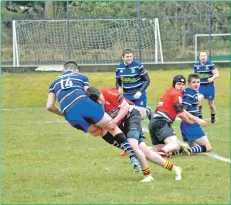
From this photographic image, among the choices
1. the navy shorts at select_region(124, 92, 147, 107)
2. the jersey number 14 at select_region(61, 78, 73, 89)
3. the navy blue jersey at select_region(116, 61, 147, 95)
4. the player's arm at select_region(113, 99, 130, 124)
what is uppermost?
the jersey number 14 at select_region(61, 78, 73, 89)

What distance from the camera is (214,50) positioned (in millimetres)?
35344

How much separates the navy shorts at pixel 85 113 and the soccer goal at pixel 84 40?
71.6 feet

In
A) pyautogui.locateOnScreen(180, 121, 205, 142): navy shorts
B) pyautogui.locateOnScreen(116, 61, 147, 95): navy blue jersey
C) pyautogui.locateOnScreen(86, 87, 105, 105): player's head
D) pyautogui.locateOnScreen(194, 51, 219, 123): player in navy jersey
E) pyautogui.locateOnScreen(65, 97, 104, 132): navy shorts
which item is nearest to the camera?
pyautogui.locateOnScreen(65, 97, 104, 132): navy shorts

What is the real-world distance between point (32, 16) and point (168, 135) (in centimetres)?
2440

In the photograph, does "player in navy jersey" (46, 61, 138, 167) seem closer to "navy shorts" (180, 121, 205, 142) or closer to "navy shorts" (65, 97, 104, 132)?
"navy shorts" (65, 97, 104, 132)

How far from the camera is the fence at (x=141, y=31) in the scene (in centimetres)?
3231

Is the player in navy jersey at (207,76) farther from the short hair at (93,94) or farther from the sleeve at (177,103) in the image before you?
the short hair at (93,94)

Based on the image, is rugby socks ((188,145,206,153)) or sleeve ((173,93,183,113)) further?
rugby socks ((188,145,206,153))

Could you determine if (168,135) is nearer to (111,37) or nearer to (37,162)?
(37,162)

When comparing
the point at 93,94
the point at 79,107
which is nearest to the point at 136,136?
the point at 93,94

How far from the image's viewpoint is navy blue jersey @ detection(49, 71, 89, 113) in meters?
9.68

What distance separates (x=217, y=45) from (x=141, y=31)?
14.9 feet

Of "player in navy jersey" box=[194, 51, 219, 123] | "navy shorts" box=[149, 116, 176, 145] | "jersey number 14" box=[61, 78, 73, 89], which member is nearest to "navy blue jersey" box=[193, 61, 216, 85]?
"player in navy jersey" box=[194, 51, 219, 123]

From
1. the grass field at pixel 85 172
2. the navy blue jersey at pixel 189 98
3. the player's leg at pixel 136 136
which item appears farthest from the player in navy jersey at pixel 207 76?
the player's leg at pixel 136 136
